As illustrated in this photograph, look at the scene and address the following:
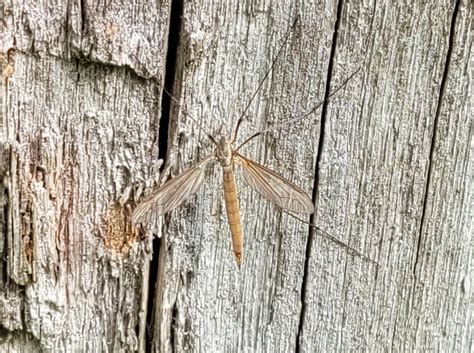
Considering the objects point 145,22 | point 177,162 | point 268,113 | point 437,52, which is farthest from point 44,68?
point 437,52

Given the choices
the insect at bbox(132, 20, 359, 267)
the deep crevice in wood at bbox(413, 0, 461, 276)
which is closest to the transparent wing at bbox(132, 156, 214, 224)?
the insect at bbox(132, 20, 359, 267)

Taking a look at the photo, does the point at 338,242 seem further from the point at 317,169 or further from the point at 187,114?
the point at 187,114

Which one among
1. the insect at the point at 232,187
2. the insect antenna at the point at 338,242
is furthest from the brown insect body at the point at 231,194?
the insect antenna at the point at 338,242

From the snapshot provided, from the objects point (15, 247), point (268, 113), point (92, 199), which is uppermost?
point (268, 113)

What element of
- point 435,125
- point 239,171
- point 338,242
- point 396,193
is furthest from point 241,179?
point 435,125

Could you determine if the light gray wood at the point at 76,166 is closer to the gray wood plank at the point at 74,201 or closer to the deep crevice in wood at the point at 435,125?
the gray wood plank at the point at 74,201

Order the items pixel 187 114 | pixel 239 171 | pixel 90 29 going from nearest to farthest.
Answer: pixel 90 29
pixel 187 114
pixel 239 171

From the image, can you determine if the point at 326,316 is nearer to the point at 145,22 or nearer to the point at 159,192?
the point at 159,192
